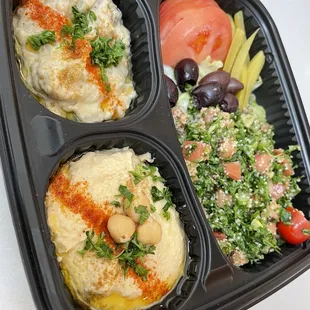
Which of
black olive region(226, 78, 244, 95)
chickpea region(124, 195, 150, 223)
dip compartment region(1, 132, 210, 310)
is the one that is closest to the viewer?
dip compartment region(1, 132, 210, 310)

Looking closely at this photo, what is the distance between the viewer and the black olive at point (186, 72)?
2586 millimetres

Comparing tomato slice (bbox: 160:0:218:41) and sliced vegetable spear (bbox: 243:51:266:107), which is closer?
tomato slice (bbox: 160:0:218:41)

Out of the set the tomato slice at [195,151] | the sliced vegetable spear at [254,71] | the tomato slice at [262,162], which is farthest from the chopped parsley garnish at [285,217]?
the sliced vegetable spear at [254,71]

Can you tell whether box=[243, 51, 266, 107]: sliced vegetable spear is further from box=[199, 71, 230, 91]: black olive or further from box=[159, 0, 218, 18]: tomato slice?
box=[159, 0, 218, 18]: tomato slice

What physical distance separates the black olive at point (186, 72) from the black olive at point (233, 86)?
0.73 feet

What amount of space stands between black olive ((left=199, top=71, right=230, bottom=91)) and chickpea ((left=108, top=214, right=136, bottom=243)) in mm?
1047

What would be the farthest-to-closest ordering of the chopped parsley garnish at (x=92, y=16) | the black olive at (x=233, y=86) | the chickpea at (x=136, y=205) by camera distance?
the black olive at (x=233, y=86) → the chopped parsley garnish at (x=92, y=16) → the chickpea at (x=136, y=205)

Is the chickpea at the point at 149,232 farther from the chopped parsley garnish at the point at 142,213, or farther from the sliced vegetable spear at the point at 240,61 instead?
the sliced vegetable spear at the point at 240,61

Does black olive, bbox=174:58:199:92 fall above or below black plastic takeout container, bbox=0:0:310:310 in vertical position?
above

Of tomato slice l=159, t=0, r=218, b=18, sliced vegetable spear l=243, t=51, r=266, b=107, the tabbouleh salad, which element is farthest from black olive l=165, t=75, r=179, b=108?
sliced vegetable spear l=243, t=51, r=266, b=107

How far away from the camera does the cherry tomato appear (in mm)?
2615

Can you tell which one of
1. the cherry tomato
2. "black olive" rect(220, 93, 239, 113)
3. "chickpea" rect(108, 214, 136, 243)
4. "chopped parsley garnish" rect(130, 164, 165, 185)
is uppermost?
"black olive" rect(220, 93, 239, 113)

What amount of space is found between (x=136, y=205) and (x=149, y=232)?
14 centimetres

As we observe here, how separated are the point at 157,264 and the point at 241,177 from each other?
751 millimetres
